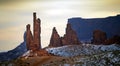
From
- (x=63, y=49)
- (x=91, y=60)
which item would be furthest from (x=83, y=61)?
(x=63, y=49)

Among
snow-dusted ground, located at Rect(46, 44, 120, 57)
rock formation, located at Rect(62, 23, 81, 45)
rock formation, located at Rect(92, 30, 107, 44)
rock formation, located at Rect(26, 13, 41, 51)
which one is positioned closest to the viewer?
snow-dusted ground, located at Rect(46, 44, 120, 57)

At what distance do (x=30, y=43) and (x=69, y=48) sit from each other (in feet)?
60.5

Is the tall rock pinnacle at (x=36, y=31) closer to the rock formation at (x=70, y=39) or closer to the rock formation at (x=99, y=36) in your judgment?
the rock formation at (x=70, y=39)

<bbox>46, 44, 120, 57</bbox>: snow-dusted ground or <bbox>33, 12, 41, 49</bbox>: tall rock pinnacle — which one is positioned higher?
<bbox>33, 12, 41, 49</bbox>: tall rock pinnacle

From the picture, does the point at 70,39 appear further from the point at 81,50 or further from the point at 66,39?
the point at 81,50

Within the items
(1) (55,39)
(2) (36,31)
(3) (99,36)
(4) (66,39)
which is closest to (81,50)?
(2) (36,31)

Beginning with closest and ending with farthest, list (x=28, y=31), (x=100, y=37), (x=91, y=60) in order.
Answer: (x=91, y=60)
(x=28, y=31)
(x=100, y=37)

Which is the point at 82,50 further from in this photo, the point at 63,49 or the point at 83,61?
the point at 83,61

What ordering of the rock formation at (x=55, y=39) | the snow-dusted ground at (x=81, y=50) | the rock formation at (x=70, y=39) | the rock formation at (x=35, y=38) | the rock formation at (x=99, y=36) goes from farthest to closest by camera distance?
1. the rock formation at (x=99, y=36)
2. the rock formation at (x=55, y=39)
3. the rock formation at (x=70, y=39)
4. the rock formation at (x=35, y=38)
5. the snow-dusted ground at (x=81, y=50)

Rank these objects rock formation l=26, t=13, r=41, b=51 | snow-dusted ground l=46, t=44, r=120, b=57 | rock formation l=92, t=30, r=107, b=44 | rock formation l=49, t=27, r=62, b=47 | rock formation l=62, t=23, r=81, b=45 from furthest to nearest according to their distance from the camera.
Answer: rock formation l=92, t=30, r=107, b=44 → rock formation l=49, t=27, r=62, b=47 → rock formation l=62, t=23, r=81, b=45 → rock formation l=26, t=13, r=41, b=51 → snow-dusted ground l=46, t=44, r=120, b=57

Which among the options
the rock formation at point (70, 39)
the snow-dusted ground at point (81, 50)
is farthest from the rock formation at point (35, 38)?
the rock formation at point (70, 39)

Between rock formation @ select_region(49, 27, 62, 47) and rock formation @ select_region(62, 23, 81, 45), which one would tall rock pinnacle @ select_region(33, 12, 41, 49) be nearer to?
rock formation @ select_region(49, 27, 62, 47)

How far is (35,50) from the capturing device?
119 m

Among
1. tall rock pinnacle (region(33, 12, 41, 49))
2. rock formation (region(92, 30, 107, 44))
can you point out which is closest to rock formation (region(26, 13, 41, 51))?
tall rock pinnacle (region(33, 12, 41, 49))
